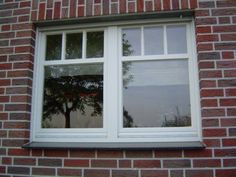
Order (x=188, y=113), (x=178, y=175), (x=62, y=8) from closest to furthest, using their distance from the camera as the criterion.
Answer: (x=178, y=175)
(x=188, y=113)
(x=62, y=8)

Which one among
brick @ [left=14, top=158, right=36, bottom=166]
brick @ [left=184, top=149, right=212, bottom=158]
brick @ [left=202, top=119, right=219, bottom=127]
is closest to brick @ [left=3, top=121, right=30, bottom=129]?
brick @ [left=14, top=158, right=36, bottom=166]

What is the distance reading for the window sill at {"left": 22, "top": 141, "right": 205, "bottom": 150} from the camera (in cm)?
288

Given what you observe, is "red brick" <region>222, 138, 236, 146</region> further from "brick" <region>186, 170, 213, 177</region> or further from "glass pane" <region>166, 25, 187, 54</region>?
"glass pane" <region>166, 25, 187, 54</region>

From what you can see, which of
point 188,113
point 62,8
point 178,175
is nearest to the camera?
point 178,175

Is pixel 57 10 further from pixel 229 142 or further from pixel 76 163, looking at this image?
pixel 229 142

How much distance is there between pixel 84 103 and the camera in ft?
11.0

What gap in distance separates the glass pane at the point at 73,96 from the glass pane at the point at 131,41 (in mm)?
357

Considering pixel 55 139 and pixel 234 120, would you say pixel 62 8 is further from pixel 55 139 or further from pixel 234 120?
pixel 234 120

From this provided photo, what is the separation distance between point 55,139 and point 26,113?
42 cm

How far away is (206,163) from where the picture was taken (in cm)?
284

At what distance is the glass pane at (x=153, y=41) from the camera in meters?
3.29

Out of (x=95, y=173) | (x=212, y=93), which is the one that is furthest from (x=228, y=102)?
(x=95, y=173)

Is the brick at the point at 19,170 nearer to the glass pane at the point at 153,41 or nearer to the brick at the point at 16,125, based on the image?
the brick at the point at 16,125

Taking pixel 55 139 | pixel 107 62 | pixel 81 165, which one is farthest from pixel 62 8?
pixel 81 165
